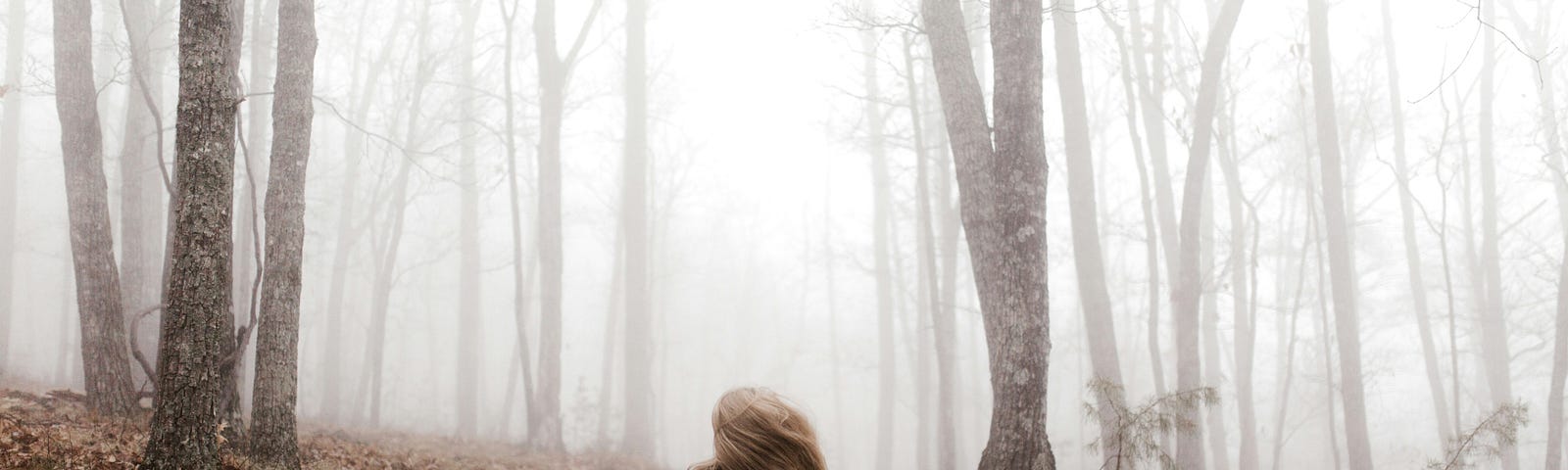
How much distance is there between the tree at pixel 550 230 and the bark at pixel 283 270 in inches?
311

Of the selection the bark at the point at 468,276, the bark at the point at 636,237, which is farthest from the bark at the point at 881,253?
the bark at the point at 468,276

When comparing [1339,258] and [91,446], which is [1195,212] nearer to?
[1339,258]

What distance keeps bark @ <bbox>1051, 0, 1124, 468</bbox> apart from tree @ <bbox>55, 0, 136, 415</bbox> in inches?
392

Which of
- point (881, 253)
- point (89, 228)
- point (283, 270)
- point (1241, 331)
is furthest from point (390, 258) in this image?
point (1241, 331)

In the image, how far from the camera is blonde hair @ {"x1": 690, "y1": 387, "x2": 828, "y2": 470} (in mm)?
2199

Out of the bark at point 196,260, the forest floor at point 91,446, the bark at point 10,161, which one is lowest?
the forest floor at point 91,446

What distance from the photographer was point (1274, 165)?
2748 cm

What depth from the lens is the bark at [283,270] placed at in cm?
668

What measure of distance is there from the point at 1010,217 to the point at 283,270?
5.76 meters

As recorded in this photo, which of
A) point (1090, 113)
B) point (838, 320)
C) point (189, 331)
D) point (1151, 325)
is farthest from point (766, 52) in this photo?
point (189, 331)

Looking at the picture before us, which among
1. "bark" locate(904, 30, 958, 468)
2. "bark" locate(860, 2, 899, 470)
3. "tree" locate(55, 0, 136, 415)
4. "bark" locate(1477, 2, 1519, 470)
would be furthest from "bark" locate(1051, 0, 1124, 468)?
"bark" locate(1477, 2, 1519, 470)

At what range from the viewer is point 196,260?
4875mm

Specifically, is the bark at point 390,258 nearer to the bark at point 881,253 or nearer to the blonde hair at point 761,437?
the bark at point 881,253

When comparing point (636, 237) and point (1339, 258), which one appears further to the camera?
point (636, 237)
